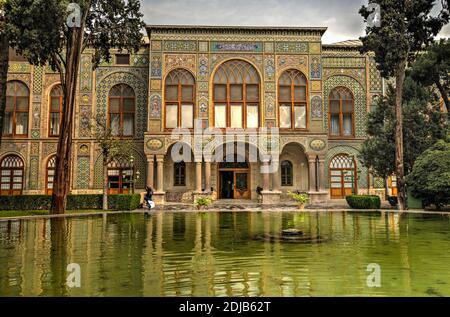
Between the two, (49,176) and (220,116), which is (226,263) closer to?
(220,116)

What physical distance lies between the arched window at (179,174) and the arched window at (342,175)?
1146 centimetres

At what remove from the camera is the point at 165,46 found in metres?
25.3

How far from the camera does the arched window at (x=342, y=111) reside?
2814 centimetres

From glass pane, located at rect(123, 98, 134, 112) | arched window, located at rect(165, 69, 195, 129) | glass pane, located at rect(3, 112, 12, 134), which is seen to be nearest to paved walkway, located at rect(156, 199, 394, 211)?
arched window, located at rect(165, 69, 195, 129)

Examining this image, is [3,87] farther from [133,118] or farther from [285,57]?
[285,57]

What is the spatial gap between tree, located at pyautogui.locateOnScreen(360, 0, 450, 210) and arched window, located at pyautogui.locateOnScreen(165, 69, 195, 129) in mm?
11831

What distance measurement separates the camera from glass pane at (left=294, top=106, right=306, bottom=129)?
84.5 feet

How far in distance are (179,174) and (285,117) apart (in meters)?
9.02

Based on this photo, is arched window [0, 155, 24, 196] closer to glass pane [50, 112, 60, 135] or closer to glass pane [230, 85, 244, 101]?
glass pane [50, 112, 60, 135]

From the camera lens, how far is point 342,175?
2770cm

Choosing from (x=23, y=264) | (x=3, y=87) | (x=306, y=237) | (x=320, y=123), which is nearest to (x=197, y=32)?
(x=320, y=123)

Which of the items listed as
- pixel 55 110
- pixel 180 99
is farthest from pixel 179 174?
pixel 55 110

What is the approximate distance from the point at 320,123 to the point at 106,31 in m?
15.2

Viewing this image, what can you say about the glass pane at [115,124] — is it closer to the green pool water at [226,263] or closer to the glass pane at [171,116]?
the glass pane at [171,116]
